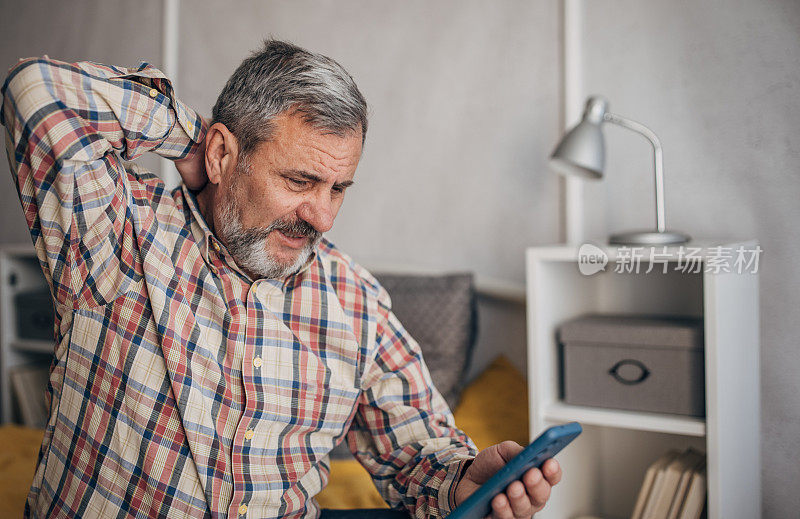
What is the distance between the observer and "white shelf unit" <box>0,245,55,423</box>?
2.41m

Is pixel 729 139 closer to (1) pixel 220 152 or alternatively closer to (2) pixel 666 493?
(2) pixel 666 493

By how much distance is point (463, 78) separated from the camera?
198 cm

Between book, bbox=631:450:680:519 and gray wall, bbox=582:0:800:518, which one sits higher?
gray wall, bbox=582:0:800:518

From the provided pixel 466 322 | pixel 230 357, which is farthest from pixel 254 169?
pixel 466 322

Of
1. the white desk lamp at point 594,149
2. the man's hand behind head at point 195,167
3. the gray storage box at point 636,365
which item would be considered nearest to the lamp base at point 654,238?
the white desk lamp at point 594,149

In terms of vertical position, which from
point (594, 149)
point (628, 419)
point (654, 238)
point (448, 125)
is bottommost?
point (628, 419)

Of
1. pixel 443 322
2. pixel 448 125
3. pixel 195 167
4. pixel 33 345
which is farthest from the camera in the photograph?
pixel 33 345

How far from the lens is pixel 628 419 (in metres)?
1.42

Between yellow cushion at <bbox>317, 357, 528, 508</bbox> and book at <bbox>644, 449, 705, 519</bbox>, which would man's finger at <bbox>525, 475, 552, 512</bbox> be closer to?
yellow cushion at <bbox>317, 357, 528, 508</bbox>

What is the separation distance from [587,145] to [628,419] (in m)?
0.64

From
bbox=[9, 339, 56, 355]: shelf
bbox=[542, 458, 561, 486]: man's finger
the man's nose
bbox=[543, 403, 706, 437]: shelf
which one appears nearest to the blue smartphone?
bbox=[542, 458, 561, 486]: man's finger

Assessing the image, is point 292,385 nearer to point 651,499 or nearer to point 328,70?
point 328,70

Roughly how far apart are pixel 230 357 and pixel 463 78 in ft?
4.22
